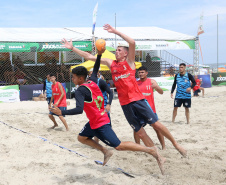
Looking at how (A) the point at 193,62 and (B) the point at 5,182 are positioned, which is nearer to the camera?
(B) the point at 5,182

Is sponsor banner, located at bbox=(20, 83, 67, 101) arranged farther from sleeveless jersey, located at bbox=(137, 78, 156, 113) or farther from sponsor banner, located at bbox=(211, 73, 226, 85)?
sponsor banner, located at bbox=(211, 73, 226, 85)

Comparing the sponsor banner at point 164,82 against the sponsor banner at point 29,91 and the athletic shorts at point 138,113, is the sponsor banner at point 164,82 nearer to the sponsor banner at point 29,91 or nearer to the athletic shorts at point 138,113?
the sponsor banner at point 29,91

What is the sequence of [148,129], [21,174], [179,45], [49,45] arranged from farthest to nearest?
[179,45] < [49,45] < [148,129] < [21,174]

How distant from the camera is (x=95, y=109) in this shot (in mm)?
3662

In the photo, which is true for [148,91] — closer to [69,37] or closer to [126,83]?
[126,83]

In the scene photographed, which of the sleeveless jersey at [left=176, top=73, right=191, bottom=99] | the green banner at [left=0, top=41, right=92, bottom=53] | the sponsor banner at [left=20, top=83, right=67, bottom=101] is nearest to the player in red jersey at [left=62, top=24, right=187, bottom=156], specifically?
the sleeveless jersey at [left=176, top=73, right=191, bottom=99]

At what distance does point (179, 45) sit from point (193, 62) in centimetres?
172

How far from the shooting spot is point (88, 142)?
13.4ft

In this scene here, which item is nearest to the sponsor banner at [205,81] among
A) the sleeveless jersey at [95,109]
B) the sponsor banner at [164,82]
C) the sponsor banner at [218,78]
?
the sponsor banner at [218,78]

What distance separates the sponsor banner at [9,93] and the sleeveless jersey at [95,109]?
12367mm

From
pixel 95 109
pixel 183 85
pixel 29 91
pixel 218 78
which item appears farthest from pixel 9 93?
pixel 218 78

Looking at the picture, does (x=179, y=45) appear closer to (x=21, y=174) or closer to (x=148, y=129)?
(x=148, y=129)

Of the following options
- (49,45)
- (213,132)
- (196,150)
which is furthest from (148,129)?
(49,45)

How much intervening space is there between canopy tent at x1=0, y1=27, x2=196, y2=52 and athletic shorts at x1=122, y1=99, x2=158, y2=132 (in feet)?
43.1
